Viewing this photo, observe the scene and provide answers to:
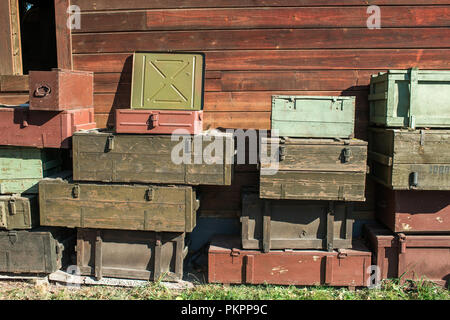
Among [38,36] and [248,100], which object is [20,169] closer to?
[248,100]

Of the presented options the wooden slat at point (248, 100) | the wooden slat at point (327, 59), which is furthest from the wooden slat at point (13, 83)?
the wooden slat at point (248, 100)

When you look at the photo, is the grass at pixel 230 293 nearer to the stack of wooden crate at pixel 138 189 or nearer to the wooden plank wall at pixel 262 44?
the stack of wooden crate at pixel 138 189

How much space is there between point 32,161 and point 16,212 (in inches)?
23.7

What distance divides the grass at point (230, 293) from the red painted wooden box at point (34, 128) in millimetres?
1665

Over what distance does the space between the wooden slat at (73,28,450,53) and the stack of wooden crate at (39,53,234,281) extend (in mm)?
808

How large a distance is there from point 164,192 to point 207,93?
1.56 m

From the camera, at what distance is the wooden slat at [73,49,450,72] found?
5.06 metres

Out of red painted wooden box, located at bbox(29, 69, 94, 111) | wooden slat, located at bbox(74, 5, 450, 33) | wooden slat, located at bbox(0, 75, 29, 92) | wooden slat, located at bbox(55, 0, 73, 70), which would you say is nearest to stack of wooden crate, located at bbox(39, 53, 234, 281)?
red painted wooden box, located at bbox(29, 69, 94, 111)

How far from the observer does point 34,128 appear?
4512mm

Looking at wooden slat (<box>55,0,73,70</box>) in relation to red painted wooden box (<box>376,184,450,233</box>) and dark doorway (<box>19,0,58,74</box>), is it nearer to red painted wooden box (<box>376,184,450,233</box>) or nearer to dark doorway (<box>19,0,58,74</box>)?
dark doorway (<box>19,0,58,74</box>)

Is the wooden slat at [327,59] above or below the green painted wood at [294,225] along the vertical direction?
above

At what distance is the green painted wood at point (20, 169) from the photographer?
4590 mm

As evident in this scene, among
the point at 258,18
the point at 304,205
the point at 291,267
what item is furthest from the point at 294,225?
the point at 258,18

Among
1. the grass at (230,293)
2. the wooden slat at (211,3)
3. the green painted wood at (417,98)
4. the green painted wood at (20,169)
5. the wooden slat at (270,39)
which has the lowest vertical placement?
the grass at (230,293)
